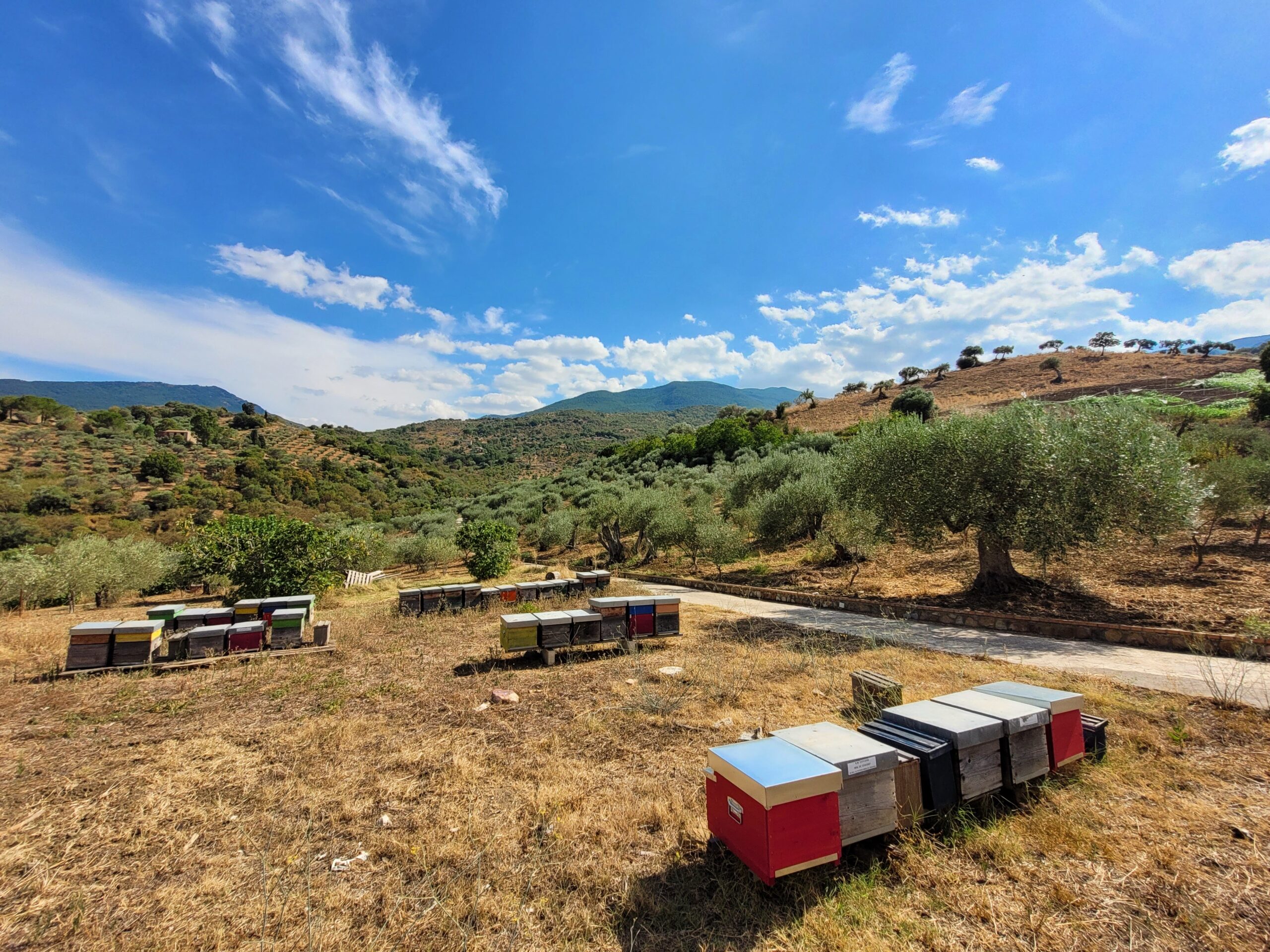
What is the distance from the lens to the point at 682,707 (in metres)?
7.53

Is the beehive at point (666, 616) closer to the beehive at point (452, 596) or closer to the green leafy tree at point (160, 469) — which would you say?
the beehive at point (452, 596)

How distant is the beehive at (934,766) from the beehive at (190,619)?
1434 cm

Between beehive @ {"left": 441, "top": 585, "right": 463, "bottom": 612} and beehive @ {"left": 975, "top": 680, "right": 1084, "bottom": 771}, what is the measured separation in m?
14.0

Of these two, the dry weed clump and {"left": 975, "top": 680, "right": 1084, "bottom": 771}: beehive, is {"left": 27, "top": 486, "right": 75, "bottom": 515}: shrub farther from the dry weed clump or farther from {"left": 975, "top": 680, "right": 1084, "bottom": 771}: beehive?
{"left": 975, "top": 680, "right": 1084, "bottom": 771}: beehive

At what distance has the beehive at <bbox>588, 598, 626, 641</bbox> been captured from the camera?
415 inches

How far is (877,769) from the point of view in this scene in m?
3.98

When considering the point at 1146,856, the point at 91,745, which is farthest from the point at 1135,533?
the point at 91,745

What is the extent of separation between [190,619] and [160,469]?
60141mm

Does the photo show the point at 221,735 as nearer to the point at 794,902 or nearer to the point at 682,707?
the point at 682,707

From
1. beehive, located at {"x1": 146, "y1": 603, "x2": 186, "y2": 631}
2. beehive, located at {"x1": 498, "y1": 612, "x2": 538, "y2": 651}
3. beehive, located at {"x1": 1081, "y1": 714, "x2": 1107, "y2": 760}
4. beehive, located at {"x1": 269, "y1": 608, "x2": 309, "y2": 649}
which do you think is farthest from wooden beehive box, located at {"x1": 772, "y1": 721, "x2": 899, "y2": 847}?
beehive, located at {"x1": 146, "y1": 603, "x2": 186, "y2": 631}

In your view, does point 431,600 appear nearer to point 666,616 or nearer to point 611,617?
point 611,617

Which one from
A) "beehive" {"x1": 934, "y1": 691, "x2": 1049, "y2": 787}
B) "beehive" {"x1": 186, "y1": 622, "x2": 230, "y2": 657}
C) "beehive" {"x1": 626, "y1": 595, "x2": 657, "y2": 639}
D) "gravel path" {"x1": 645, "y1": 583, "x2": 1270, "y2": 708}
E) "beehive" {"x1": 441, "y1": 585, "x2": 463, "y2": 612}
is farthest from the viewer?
"beehive" {"x1": 441, "y1": 585, "x2": 463, "y2": 612}

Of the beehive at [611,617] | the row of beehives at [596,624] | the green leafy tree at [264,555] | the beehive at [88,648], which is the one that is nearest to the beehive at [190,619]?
the beehive at [88,648]

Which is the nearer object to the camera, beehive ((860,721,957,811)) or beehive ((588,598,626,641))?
beehive ((860,721,957,811))
